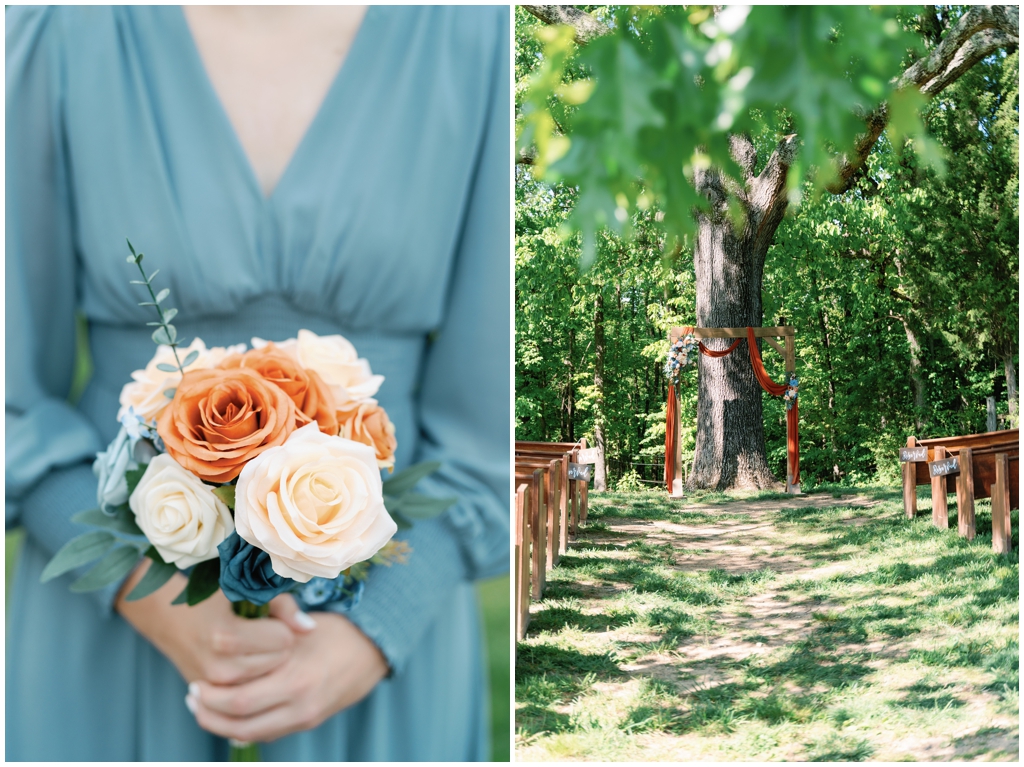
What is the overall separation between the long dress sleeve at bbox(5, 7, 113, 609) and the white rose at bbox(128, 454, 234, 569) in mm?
418

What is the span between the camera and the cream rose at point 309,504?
1.07 m

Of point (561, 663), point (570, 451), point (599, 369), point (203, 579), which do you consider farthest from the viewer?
point (599, 369)

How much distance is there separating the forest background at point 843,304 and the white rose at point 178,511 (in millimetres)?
3588

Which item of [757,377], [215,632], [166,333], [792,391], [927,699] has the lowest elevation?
[927,699]

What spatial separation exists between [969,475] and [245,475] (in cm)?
380

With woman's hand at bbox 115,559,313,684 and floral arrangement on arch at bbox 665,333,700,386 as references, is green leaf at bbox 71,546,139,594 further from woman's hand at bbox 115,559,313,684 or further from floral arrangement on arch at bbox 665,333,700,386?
floral arrangement on arch at bbox 665,333,700,386

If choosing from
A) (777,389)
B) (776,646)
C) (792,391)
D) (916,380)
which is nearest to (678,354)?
(777,389)

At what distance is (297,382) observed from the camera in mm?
1169

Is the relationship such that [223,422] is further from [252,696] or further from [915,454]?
[915,454]

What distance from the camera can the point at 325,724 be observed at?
1558mm

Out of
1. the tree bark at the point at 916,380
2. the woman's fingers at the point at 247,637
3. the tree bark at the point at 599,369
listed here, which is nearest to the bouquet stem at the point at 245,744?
the woman's fingers at the point at 247,637

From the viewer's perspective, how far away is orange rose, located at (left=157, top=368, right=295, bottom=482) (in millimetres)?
1084

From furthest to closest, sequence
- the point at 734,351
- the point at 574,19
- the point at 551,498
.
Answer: the point at 734,351, the point at 574,19, the point at 551,498

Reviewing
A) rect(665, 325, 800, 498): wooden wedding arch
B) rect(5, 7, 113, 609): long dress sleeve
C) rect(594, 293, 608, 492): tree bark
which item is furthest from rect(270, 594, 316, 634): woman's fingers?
rect(594, 293, 608, 492): tree bark
